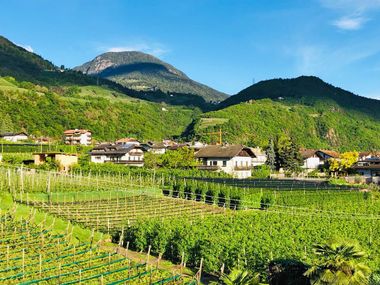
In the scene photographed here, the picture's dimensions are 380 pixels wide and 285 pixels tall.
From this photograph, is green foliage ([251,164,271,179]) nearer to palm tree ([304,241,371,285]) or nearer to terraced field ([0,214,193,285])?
terraced field ([0,214,193,285])

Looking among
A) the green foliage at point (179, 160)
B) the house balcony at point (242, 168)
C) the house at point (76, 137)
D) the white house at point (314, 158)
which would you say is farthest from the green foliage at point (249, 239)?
the house at point (76, 137)

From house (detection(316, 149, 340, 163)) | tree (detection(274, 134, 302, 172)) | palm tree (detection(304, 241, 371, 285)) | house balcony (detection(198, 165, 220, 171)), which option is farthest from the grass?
house (detection(316, 149, 340, 163))

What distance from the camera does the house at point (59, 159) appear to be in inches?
2178

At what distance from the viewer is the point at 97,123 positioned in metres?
132

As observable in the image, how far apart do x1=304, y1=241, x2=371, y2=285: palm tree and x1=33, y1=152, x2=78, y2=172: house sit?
4700 cm

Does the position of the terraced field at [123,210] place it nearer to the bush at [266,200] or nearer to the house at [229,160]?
the bush at [266,200]

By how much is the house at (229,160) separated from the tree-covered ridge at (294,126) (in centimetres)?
5626

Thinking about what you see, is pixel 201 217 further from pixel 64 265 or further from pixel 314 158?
pixel 314 158

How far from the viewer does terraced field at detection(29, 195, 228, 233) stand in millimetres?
28859

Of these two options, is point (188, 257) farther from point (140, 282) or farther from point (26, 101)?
point (26, 101)

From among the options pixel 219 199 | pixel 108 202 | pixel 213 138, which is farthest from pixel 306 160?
pixel 108 202

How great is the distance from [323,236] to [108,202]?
20.8 metres

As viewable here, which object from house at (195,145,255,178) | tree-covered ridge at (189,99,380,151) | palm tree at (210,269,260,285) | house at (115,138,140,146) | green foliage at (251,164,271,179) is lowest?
green foliage at (251,164,271,179)

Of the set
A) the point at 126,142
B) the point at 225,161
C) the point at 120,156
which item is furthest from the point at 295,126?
the point at 120,156
